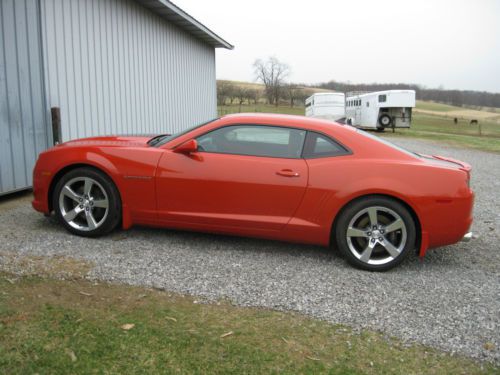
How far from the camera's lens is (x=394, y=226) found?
444 cm

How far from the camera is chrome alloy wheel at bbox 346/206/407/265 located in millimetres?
4445

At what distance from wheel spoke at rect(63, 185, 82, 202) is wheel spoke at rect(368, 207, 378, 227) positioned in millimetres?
3010

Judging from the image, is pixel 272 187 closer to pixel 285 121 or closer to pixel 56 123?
pixel 285 121

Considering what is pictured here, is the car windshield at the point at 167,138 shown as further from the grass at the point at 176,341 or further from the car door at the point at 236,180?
the grass at the point at 176,341

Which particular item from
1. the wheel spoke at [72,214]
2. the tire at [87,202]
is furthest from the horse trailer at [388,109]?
the wheel spoke at [72,214]

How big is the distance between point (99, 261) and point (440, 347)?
9.70 feet

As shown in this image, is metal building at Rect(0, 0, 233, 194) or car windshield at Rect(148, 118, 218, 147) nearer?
car windshield at Rect(148, 118, 218, 147)

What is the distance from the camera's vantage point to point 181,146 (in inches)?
188

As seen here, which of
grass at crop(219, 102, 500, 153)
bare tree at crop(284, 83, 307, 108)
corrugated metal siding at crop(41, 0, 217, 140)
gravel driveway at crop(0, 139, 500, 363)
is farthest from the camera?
bare tree at crop(284, 83, 307, 108)

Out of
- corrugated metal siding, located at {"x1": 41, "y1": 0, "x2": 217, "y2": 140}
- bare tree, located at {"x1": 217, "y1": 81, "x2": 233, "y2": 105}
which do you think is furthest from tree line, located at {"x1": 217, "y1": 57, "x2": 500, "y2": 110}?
corrugated metal siding, located at {"x1": 41, "y1": 0, "x2": 217, "y2": 140}

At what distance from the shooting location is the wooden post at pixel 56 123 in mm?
7289

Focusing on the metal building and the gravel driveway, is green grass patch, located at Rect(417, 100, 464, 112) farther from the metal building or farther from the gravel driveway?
the gravel driveway

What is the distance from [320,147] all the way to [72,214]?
2713 mm

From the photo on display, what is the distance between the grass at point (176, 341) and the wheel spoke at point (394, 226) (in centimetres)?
141
